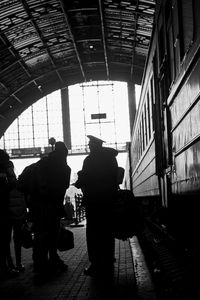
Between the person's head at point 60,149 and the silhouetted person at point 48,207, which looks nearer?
the silhouetted person at point 48,207

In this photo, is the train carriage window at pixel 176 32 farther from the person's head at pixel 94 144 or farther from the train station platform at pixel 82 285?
the train station platform at pixel 82 285

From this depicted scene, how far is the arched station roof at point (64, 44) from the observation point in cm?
2653

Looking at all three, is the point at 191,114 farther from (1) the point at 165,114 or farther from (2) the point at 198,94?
(1) the point at 165,114

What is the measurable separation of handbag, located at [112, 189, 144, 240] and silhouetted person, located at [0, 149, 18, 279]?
1262mm

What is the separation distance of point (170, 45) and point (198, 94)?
186 centimetres

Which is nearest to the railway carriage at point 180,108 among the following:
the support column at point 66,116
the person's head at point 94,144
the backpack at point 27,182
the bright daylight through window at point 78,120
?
the person's head at point 94,144

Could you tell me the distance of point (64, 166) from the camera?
20.2ft

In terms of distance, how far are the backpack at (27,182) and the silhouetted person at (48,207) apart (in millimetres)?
71

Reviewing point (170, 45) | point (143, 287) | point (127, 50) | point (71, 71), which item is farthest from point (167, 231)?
point (71, 71)

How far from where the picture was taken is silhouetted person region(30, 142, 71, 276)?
19.1 feet

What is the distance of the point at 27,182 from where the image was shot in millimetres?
5977

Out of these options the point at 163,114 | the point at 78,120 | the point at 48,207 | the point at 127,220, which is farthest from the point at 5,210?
the point at 78,120

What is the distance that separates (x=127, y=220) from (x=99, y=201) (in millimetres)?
386

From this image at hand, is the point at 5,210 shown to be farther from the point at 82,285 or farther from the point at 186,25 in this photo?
the point at 186,25
